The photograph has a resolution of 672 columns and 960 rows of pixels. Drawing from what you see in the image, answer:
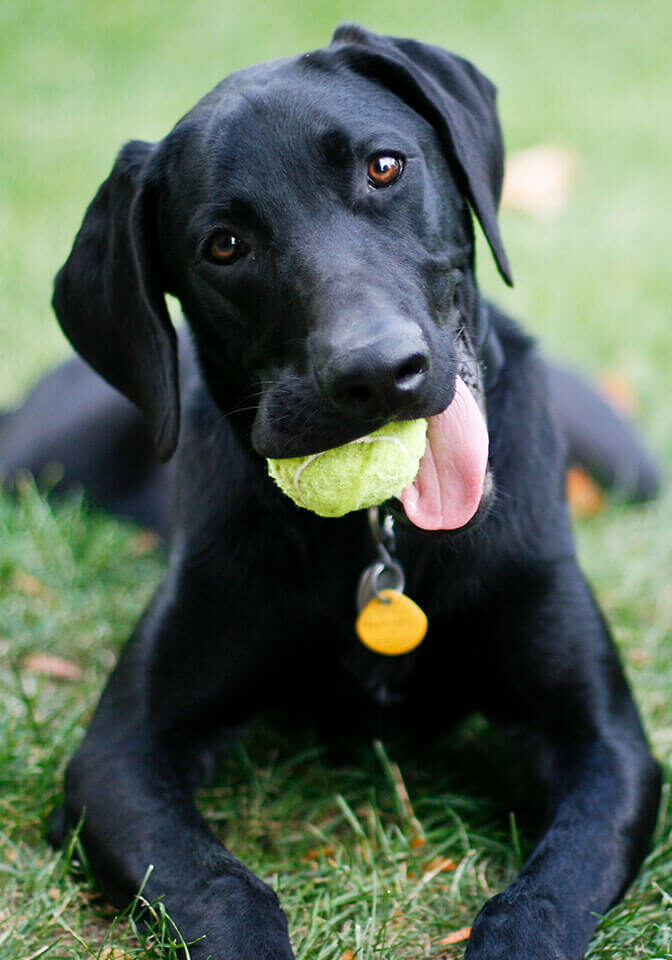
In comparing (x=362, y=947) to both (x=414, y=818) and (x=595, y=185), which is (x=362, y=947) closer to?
(x=414, y=818)

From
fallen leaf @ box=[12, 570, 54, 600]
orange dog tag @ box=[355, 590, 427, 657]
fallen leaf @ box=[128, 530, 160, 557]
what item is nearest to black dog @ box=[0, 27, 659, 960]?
orange dog tag @ box=[355, 590, 427, 657]

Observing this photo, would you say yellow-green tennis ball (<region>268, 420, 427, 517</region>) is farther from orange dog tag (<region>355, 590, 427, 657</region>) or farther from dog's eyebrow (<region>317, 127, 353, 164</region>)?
dog's eyebrow (<region>317, 127, 353, 164</region>)

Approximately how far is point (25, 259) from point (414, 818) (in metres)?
4.28

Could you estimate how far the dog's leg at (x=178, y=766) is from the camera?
84.8 inches

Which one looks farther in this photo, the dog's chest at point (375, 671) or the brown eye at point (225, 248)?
the dog's chest at point (375, 671)

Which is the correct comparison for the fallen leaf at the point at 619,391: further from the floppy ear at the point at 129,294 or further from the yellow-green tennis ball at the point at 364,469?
the yellow-green tennis ball at the point at 364,469

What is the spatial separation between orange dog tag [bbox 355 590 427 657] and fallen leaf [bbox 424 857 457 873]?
1.49ft

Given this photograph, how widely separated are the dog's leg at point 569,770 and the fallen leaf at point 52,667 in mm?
1230

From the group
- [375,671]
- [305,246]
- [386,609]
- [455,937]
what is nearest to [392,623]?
[386,609]

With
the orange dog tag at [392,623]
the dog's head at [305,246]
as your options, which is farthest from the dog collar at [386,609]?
the dog's head at [305,246]

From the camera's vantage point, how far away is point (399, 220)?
234 cm

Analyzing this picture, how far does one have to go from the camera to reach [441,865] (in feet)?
8.13

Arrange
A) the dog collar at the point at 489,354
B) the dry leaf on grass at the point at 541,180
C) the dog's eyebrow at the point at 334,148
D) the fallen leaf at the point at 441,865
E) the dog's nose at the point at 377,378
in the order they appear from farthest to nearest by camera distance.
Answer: the dry leaf on grass at the point at 541,180
the dog collar at the point at 489,354
the fallen leaf at the point at 441,865
the dog's eyebrow at the point at 334,148
the dog's nose at the point at 377,378

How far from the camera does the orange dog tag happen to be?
8.18 feet
